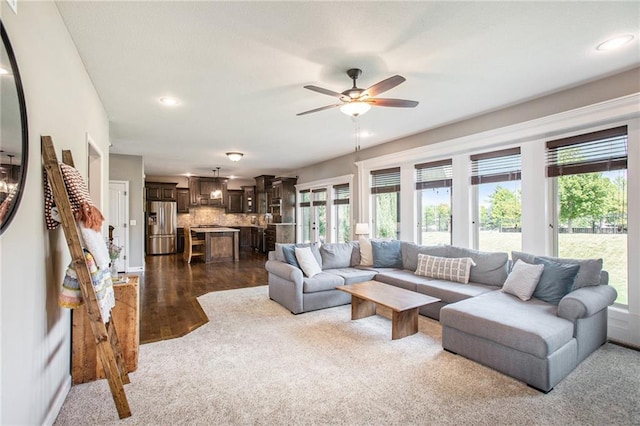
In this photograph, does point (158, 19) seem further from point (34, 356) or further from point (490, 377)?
point (490, 377)

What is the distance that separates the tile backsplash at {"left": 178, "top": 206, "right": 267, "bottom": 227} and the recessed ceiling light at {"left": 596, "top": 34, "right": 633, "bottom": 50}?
10.3 meters

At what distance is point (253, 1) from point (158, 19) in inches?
28.2

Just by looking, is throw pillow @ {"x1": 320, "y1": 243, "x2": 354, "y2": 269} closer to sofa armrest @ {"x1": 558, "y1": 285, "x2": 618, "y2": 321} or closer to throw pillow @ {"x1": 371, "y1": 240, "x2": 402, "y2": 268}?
throw pillow @ {"x1": 371, "y1": 240, "x2": 402, "y2": 268}

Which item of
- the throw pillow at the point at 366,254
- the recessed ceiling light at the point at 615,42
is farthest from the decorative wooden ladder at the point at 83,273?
the recessed ceiling light at the point at 615,42

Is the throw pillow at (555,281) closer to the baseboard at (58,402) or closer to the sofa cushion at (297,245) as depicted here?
the sofa cushion at (297,245)

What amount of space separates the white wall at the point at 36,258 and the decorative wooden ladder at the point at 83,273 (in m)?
0.07

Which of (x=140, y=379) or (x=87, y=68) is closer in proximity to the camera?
(x=140, y=379)

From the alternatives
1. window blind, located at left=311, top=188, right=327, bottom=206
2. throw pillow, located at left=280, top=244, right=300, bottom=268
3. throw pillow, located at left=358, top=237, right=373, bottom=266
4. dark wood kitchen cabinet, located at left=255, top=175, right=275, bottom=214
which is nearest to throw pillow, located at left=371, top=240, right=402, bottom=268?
throw pillow, located at left=358, top=237, right=373, bottom=266

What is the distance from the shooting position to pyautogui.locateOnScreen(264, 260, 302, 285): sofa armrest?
401cm

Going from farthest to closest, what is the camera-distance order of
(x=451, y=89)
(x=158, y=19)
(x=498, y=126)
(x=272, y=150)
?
(x=272, y=150) → (x=498, y=126) → (x=451, y=89) → (x=158, y=19)

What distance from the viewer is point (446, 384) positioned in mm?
2393

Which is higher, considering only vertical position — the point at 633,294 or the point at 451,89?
the point at 451,89

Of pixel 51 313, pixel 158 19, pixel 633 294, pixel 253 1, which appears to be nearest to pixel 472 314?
pixel 633 294

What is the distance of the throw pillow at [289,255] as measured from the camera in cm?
449
